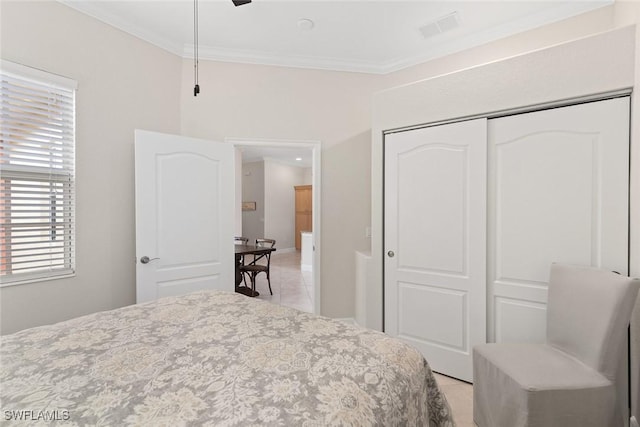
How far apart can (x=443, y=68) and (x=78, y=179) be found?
335 centimetres

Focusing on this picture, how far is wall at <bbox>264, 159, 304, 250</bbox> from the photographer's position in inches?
340

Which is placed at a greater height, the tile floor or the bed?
the bed

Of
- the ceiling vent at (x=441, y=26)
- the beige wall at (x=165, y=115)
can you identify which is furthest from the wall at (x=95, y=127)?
the ceiling vent at (x=441, y=26)

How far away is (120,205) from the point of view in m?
2.55

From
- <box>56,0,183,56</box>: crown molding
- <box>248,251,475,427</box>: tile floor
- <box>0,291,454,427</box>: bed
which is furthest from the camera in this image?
<box>56,0,183,56</box>: crown molding

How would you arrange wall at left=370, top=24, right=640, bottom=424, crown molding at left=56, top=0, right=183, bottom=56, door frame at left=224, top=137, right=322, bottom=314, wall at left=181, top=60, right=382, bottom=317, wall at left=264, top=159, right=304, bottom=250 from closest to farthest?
wall at left=370, top=24, right=640, bottom=424 < crown molding at left=56, top=0, right=183, bottom=56 < wall at left=181, top=60, right=382, bottom=317 < door frame at left=224, top=137, right=322, bottom=314 < wall at left=264, top=159, right=304, bottom=250

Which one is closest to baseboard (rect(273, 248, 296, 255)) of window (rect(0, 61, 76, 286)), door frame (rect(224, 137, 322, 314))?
door frame (rect(224, 137, 322, 314))

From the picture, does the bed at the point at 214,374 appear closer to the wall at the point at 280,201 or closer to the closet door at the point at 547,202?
the closet door at the point at 547,202

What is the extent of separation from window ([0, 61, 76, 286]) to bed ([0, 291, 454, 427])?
1.00m

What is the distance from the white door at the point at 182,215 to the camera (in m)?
2.51

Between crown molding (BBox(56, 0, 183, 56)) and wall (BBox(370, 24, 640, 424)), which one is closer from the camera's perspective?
wall (BBox(370, 24, 640, 424))

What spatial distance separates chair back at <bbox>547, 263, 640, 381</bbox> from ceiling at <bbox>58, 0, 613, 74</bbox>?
208 cm

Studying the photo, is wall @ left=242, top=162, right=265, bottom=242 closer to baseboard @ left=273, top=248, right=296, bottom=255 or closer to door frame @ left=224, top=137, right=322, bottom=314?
baseboard @ left=273, top=248, right=296, bottom=255

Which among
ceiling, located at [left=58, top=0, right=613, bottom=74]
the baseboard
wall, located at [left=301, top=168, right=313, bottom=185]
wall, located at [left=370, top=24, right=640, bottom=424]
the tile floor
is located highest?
ceiling, located at [left=58, top=0, right=613, bottom=74]
